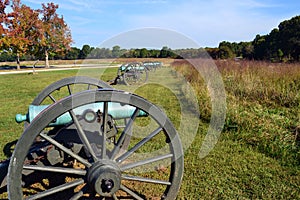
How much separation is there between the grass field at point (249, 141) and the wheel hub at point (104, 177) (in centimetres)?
94

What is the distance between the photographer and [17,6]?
91.0ft

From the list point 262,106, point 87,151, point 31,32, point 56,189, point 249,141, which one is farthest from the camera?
point 31,32

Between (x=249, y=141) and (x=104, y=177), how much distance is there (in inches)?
107

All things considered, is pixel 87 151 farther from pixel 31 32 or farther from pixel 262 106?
pixel 31 32

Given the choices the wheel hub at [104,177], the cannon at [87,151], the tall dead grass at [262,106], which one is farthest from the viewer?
the tall dead grass at [262,106]

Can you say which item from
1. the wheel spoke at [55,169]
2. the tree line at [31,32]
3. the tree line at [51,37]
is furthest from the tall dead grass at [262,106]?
the tree line at [31,32]

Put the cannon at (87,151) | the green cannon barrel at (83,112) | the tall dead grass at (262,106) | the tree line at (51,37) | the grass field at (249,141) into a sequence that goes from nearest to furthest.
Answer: the cannon at (87,151), the green cannon barrel at (83,112), the grass field at (249,141), the tall dead grass at (262,106), the tree line at (51,37)

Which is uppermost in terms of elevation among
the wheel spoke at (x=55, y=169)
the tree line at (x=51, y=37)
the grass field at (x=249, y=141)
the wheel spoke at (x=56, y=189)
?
the tree line at (x=51, y=37)

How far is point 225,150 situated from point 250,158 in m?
0.37

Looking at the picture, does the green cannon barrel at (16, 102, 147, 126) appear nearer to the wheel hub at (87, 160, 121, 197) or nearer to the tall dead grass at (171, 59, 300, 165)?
the wheel hub at (87, 160, 121, 197)

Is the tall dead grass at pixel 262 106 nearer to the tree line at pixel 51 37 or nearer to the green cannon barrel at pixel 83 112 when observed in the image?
the green cannon barrel at pixel 83 112

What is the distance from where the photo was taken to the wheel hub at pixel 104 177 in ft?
5.70

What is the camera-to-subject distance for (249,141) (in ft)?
12.6

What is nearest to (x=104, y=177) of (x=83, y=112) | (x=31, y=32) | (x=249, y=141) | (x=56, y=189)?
(x=56, y=189)
